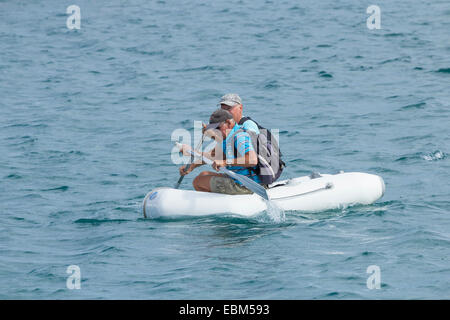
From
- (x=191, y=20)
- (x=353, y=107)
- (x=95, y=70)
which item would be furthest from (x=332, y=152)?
(x=191, y=20)

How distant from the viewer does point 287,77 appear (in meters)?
17.9

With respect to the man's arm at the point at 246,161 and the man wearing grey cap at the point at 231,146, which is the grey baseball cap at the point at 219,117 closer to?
the man wearing grey cap at the point at 231,146

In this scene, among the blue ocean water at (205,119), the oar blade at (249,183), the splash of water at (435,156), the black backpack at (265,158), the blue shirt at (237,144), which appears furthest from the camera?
the splash of water at (435,156)

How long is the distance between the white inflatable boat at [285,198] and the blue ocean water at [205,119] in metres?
0.14

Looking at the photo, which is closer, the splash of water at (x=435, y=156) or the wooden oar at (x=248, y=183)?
the wooden oar at (x=248, y=183)

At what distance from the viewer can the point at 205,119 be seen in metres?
15.3

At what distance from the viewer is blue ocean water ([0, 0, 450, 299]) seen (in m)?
7.90

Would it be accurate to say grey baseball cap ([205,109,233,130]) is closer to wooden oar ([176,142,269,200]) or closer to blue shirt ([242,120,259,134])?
blue shirt ([242,120,259,134])

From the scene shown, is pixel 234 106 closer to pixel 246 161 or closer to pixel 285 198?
pixel 246 161

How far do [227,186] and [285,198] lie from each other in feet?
2.38

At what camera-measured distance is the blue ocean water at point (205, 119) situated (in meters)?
7.90

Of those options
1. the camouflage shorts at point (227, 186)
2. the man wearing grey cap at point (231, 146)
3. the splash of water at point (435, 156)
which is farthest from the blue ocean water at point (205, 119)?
the man wearing grey cap at point (231, 146)

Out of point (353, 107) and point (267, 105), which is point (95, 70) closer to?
point (267, 105)

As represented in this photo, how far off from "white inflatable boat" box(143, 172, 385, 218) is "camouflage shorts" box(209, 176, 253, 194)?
5.9 inches
